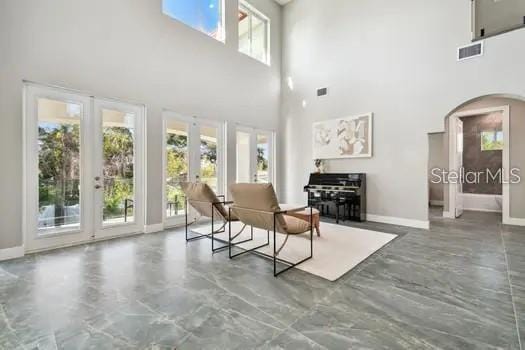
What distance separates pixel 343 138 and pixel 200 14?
4131mm

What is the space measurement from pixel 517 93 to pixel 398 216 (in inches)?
107

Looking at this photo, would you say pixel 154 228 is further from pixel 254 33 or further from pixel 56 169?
pixel 254 33

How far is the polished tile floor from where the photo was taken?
1.60 meters

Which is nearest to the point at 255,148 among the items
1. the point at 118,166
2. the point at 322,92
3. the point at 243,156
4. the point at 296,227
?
the point at 243,156

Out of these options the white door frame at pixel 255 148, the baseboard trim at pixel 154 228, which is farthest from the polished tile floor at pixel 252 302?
the white door frame at pixel 255 148

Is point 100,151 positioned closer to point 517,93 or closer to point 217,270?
point 217,270

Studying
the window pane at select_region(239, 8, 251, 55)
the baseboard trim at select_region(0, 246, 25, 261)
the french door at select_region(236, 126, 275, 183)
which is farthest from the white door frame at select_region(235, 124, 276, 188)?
the baseboard trim at select_region(0, 246, 25, 261)

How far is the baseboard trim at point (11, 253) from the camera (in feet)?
9.88

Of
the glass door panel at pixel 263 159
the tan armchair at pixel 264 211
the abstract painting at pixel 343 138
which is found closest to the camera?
the tan armchair at pixel 264 211

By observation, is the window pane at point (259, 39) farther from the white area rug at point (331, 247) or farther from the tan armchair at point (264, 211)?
the tan armchair at point (264, 211)

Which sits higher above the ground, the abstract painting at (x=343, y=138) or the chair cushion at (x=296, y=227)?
the abstract painting at (x=343, y=138)

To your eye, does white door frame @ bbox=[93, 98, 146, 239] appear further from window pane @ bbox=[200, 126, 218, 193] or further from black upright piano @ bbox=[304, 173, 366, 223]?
black upright piano @ bbox=[304, 173, 366, 223]

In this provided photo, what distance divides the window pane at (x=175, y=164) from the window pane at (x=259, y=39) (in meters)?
3.20
